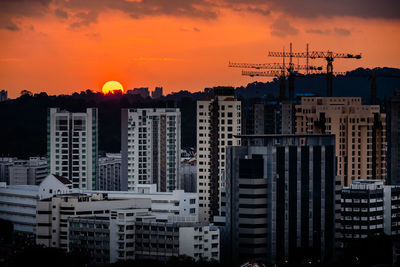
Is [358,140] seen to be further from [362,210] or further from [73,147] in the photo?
[362,210]

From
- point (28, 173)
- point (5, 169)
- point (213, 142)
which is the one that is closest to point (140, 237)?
point (213, 142)

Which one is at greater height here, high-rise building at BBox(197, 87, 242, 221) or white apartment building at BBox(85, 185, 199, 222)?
high-rise building at BBox(197, 87, 242, 221)

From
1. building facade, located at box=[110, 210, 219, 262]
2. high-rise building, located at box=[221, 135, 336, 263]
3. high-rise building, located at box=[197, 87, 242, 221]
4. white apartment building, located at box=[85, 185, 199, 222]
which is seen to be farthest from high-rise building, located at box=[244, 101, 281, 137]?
building facade, located at box=[110, 210, 219, 262]

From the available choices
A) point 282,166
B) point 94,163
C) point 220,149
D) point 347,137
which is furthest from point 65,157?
point 282,166

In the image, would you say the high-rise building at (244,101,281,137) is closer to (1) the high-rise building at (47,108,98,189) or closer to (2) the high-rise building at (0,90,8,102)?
(1) the high-rise building at (47,108,98,189)

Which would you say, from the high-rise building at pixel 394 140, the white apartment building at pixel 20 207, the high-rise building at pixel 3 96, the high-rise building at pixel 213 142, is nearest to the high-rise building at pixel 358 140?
the high-rise building at pixel 394 140
